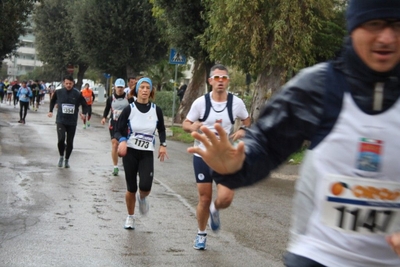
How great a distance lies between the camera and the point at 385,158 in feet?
9.13

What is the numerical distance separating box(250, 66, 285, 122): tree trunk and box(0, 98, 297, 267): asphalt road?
484 centimetres

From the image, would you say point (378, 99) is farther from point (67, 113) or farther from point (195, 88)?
point (195, 88)

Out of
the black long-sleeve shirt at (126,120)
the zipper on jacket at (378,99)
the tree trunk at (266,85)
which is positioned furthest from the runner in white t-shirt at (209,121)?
the tree trunk at (266,85)

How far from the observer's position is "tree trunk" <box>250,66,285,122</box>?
2052cm

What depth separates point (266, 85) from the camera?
2072 cm

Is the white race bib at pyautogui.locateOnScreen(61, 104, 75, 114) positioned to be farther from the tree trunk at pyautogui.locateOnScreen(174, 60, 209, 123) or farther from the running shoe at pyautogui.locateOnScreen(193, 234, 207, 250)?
the tree trunk at pyautogui.locateOnScreen(174, 60, 209, 123)

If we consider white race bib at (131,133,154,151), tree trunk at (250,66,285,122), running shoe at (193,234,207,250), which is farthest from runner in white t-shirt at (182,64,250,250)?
tree trunk at (250,66,285,122)

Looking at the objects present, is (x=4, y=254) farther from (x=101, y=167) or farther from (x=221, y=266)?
(x=101, y=167)

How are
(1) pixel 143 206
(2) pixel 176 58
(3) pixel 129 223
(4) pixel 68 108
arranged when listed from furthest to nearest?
1. (2) pixel 176 58
2. (4) pixel 68 108
3. (1) pixel 143 206
4. (3) pixel 129 223

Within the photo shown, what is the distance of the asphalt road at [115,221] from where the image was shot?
7.67 metres

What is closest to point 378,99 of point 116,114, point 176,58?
point 116,114

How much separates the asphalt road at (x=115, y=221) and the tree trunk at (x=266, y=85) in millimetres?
4840

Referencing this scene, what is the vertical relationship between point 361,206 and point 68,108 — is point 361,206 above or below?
above

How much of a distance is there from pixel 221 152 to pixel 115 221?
6929 millimetres
